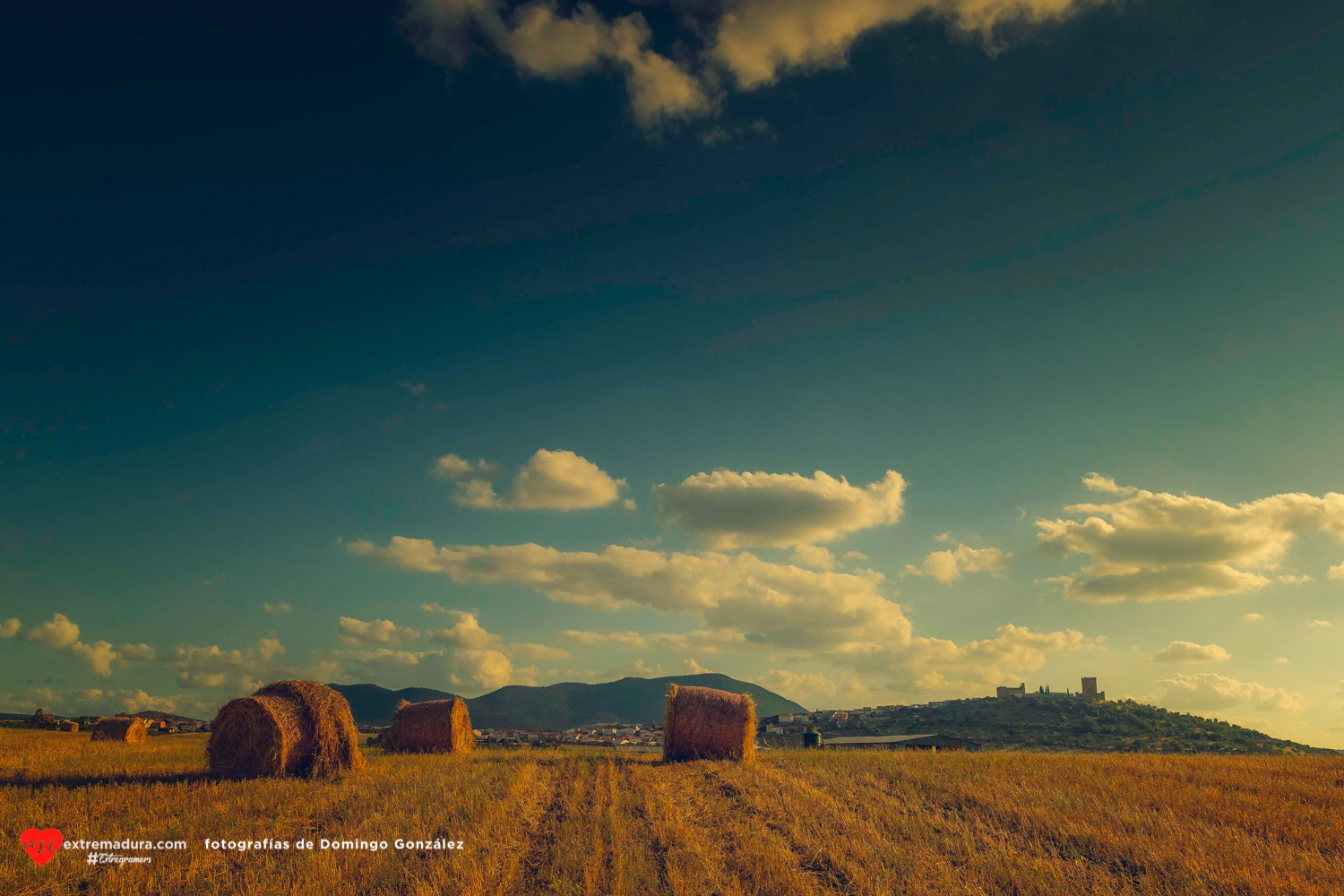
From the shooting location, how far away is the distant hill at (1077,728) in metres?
36.0

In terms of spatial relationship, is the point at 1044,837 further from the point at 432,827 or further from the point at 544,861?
the point at 432,827

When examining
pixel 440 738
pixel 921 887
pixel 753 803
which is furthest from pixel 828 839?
pixel 440 738

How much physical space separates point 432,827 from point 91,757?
17.0 m

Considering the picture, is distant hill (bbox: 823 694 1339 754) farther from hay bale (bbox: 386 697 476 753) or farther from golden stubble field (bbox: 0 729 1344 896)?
hay bale (bbox: 386 697 476 753)

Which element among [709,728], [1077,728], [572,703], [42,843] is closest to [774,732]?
[1077,728]

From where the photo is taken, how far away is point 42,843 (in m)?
10.1

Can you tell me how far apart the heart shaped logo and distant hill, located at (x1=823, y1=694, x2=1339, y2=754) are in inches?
1437

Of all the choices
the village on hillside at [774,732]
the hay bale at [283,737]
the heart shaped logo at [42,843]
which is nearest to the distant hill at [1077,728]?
the village on hillside at [774,732]

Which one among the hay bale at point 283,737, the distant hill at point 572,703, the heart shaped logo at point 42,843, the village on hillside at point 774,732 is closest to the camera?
the heart shaped logo at point 42,843

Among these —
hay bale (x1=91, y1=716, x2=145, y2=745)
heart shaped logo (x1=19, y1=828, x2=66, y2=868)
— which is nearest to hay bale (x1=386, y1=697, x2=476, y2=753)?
heart shaped logo (x1=19, y1=828, x2=66, y2=868)

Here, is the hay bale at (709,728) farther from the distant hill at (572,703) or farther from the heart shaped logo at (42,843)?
the distant hill at (572,703)

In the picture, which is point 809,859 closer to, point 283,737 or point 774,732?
point 283,737

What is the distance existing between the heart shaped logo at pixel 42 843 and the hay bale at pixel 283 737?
7480 mm

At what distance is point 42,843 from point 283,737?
8.11 metres
